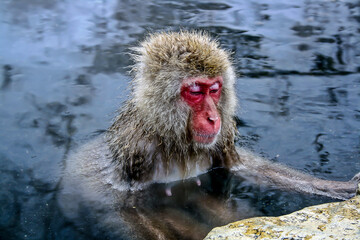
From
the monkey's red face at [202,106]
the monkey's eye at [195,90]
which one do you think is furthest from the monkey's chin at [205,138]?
the monkey's eye at [195,90]

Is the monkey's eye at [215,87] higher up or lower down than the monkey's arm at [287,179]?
higher up

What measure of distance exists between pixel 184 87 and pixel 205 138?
51cm

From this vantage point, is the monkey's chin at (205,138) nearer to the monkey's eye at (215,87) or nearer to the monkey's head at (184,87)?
the monkey's head at (184,87)

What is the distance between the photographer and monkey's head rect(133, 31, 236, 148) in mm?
4553

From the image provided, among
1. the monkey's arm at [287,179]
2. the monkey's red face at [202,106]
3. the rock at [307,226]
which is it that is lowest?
the monkey's arm at [287,179]

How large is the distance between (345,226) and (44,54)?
20.6ft

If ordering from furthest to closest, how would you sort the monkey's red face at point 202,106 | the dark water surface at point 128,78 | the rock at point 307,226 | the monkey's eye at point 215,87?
the dark water surface at point 128,78 < the monkey's eye at point 215,87 < the monkey's red face at point 202,106 < the rock at point 307,226

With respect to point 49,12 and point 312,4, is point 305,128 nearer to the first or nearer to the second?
point 312,4

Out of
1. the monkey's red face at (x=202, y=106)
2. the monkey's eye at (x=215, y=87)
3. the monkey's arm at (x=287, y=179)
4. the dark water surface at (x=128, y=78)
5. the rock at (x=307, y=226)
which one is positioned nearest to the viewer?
the rock at (x=307, y=226)


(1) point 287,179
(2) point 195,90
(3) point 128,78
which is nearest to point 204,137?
(2) point 195,90

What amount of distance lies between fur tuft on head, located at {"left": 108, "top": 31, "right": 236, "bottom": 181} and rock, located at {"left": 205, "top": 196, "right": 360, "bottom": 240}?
1346 mm

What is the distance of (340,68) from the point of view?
7883 millimetres

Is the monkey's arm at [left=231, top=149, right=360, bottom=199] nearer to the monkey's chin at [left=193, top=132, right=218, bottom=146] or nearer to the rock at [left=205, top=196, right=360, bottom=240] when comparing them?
the monkey's chin at [left=193, top=132, right=218, bottom=146]

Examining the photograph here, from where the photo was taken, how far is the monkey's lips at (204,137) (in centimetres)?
455
